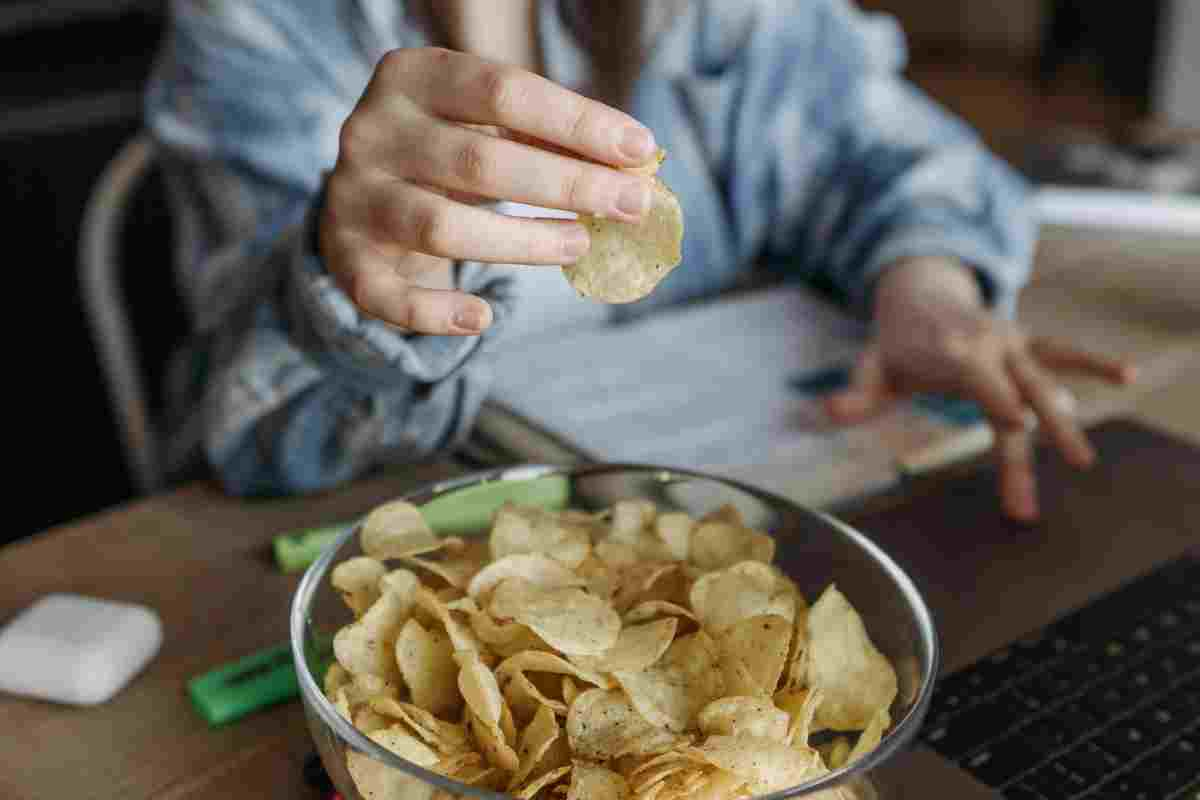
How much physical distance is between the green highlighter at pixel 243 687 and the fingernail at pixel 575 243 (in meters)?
0.24

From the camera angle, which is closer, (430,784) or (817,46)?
(430,784)

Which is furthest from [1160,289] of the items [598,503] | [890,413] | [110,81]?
[110,81]

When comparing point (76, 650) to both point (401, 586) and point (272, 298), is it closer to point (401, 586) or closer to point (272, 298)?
point (401, 586)

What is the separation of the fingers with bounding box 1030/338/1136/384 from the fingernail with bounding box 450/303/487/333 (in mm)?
565

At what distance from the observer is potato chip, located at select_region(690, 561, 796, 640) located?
0.47m

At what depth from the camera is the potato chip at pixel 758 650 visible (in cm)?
43

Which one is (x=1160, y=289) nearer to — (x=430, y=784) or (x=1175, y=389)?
(x=1175, y=389)

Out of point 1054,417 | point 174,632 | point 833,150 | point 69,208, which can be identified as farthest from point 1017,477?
point 69,208

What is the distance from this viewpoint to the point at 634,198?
433 millimetres

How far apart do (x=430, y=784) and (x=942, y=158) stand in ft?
3.14

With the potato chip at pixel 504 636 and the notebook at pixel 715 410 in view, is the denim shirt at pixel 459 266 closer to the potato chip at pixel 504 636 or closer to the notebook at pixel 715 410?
the notebook at pixel 715 410

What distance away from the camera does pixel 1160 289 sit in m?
1.08

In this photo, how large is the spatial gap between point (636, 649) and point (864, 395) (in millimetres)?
442

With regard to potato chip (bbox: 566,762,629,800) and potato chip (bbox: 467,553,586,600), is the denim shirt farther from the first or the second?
potato chip (bbox: 566,762,629,800)
